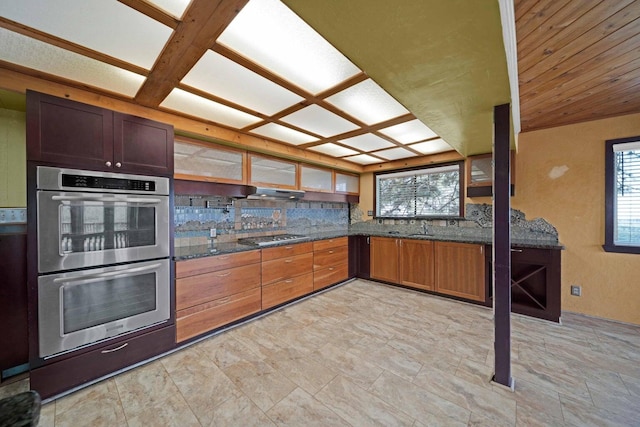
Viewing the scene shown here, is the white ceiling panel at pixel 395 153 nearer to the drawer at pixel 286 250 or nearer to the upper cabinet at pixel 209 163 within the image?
the drawer at pixel 286 250

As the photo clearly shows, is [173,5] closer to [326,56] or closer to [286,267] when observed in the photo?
[326,56]

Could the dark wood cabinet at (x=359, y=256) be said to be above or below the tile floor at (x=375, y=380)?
above

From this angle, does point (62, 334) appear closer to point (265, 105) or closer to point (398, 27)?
point (265, 105)

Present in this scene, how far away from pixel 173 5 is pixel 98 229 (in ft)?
5.41

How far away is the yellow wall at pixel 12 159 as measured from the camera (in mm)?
2016

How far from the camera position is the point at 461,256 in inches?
133

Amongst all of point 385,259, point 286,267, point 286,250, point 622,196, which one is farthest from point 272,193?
point 622,196

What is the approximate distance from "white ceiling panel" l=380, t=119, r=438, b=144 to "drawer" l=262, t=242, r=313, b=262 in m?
1.85

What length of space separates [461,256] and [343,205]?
255 centimetres

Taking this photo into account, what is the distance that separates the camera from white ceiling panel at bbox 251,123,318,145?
108 inches

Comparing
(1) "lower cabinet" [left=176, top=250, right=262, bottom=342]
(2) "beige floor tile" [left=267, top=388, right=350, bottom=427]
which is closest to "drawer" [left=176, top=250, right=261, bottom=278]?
(1) "lower cabinet" [left=176, top=250, right=262, bottom=342]

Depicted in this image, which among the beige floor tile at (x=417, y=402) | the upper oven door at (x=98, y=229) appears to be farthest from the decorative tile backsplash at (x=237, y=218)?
the beige floor tile at (x=417, y=402)

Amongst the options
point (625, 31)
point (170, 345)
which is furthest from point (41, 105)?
point (625, 31)

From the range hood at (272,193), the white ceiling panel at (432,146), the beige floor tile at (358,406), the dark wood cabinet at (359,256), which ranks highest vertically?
the white ceiling panel at (432,146)
